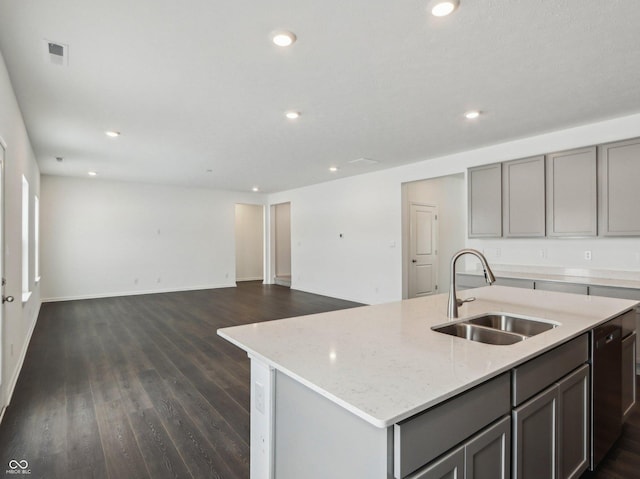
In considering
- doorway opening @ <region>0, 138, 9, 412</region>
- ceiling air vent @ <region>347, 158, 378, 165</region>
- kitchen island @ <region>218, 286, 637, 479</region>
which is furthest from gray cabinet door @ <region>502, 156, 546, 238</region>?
doorway opening @ <region>0, 138, 9, 412</region>

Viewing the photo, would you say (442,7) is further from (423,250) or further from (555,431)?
(423,250)

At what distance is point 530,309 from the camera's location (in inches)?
86.4

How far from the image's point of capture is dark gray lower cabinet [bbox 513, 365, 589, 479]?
1.35 metres

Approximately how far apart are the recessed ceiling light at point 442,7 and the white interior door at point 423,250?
483 cm

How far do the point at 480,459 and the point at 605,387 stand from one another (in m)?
1.35

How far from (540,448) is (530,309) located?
37.3 inches

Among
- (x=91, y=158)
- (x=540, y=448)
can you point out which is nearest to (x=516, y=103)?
(x=540, y=448)

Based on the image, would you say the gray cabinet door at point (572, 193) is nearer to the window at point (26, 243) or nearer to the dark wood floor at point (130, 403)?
the dark wood floor at point (130, 403)

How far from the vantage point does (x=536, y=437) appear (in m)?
1.43

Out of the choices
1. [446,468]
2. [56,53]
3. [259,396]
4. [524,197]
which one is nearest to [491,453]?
[446,468]

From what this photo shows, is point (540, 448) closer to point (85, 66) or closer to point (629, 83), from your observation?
point (629, 83)

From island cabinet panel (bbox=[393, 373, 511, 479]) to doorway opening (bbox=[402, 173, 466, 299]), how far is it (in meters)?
4.93

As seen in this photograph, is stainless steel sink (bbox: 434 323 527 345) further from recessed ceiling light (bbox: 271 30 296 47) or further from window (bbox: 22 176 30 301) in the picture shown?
window (bbox: 22 176 30 301)

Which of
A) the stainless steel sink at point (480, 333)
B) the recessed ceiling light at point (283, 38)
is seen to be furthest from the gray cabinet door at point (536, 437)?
the recessed ceiling light at point (283, 38)
